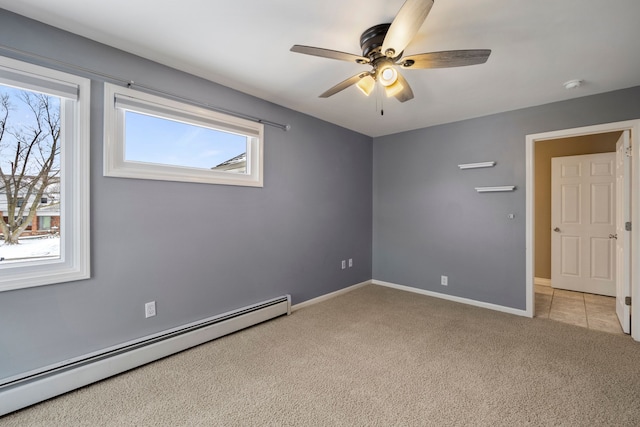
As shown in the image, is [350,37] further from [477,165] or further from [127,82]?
[477,165]

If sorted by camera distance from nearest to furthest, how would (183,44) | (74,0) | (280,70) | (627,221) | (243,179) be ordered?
(74,0) < (183,44) < (280,70) < (627,221) < (243,179)

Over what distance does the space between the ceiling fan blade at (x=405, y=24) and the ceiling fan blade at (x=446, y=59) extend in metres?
0.12

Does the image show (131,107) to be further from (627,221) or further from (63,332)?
(627,221)

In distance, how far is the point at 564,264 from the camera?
4270mm

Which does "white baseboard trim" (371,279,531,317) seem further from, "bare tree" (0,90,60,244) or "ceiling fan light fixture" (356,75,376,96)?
"bare tree" (0,90,60,244)

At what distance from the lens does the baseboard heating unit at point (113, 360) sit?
1.71m

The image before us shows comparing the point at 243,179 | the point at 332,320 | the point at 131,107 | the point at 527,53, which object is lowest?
the point at 332,320

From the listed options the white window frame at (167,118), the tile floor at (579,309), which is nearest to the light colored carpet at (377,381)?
the tile floor at (579,309)

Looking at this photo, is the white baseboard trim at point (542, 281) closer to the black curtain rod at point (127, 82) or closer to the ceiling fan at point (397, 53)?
the ceiling fan at point (397, 53)

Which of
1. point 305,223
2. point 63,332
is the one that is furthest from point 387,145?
point 63,332

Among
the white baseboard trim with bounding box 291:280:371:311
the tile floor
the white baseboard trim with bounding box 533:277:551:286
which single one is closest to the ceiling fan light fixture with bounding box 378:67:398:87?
the white baseboard trim with bounding box 291:280:371:311

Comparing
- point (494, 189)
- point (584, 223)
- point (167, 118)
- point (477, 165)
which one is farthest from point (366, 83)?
point (584, 223)

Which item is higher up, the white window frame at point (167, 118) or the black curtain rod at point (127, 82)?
the black curtain rod at point (127, 82)

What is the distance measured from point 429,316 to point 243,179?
261 cm
